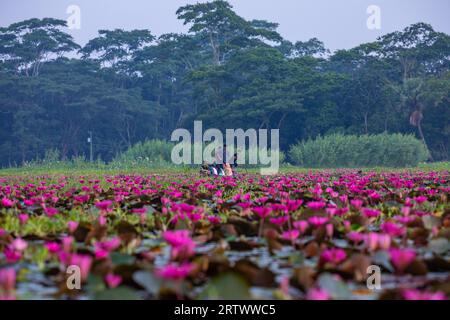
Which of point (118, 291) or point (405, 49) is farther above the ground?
point (405, 49)

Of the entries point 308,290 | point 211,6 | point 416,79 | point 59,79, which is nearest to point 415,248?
point 308,290

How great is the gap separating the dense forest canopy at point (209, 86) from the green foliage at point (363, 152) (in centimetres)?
1046

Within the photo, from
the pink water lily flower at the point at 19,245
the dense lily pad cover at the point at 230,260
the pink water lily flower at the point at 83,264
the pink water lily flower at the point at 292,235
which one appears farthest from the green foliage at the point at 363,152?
the pink water lily flower at the point at 83,264

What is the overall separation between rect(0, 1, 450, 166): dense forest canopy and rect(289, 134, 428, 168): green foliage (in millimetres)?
10460

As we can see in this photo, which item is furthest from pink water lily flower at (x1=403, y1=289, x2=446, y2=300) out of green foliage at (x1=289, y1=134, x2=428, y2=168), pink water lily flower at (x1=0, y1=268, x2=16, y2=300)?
green foliage at (x1=289, y1=134, x2=428, y2=168)

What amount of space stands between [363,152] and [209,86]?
53.8ft

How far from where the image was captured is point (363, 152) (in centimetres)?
2962

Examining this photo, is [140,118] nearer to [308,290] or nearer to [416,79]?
[416,79]

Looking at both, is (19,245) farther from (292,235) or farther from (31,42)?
(31,42)

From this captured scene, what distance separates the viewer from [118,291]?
221 centimetres

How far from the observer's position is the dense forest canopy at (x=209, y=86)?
41438 mm

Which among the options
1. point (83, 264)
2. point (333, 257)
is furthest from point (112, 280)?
point (333, 257)

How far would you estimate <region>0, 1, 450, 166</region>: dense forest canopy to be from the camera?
4144cm
